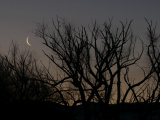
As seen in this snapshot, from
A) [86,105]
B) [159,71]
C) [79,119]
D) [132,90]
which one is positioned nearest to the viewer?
[86,105]

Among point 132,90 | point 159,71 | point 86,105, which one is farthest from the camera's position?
point 159,71

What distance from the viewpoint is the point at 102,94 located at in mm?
15742

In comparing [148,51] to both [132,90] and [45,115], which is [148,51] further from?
[45,115]

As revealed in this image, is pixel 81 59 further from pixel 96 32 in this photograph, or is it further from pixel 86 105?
pixel 86 105

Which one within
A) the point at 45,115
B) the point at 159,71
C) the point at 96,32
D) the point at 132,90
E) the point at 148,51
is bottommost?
the point at 45,115

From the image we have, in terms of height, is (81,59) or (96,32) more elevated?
(96,32)

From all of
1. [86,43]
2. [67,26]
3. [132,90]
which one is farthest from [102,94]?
[67,26]

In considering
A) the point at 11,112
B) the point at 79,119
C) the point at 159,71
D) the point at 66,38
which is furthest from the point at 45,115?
the point at 79,119

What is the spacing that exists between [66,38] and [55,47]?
92cm

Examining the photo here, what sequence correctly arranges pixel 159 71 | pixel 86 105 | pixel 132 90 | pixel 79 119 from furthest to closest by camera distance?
pixel 79 119
pixel 159 71
pixel 132 90
pixel 86 105

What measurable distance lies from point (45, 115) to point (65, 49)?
15.1ft

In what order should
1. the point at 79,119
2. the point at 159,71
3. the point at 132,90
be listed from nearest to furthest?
the point at 132,90, the point at 159,71, the point at 79,119

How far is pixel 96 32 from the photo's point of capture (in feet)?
51.1

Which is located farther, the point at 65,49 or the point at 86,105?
the point at 65,49
